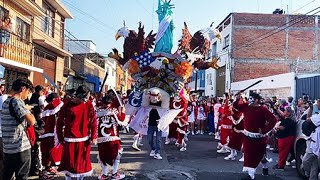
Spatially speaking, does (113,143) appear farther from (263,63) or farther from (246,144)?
(263,63)

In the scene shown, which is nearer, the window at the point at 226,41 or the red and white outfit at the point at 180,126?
the red and white outfit at the point at 180,126

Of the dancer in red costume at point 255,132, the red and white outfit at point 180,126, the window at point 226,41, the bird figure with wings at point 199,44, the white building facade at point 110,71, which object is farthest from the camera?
the white building facade at point 110,71

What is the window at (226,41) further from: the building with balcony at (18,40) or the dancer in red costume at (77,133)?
the dancer in red costume at (77,133)

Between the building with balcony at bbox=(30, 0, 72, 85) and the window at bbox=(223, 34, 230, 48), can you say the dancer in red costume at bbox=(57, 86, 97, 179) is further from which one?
the window at bbox=(223, 34, 230, 48)

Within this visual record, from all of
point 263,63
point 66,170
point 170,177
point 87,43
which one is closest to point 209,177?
point 170,177

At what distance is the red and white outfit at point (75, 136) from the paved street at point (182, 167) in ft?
5.15

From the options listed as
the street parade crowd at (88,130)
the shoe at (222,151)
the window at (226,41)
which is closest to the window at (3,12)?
the street parade crowd at (88,130)

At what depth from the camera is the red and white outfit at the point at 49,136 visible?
7402 millimetres

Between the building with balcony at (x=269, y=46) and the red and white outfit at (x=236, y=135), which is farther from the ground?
the building with balcony at (x=269, y=46)

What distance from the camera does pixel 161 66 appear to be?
1040 centimetres

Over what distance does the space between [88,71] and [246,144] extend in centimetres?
2906

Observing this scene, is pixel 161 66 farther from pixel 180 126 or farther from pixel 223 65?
pixel 223 65

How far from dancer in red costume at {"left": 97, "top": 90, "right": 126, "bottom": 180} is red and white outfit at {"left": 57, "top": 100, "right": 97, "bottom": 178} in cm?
86

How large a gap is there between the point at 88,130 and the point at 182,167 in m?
3.24
